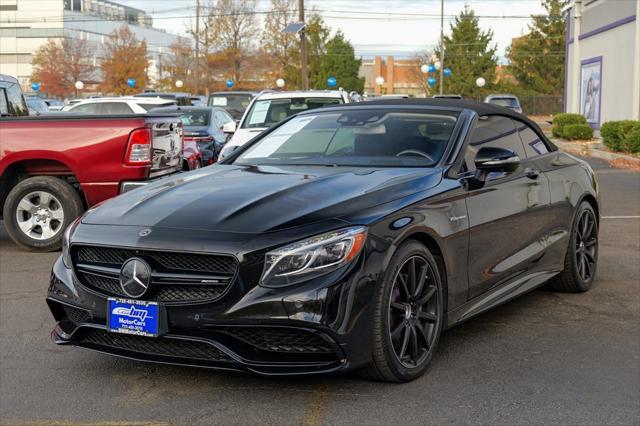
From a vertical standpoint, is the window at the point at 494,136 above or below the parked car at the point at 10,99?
below

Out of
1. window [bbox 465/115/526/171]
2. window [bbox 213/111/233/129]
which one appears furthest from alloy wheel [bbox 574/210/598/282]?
window [bbox 213/111/233/129]

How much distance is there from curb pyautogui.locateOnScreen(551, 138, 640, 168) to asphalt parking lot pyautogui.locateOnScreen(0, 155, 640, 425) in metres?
15.4

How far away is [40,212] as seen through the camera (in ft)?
30.5

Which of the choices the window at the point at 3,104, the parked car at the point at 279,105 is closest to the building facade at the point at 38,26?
the parked car at the point at 279,105

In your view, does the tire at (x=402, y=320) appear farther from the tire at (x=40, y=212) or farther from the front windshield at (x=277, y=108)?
the front windshield at (x=277, y=108)

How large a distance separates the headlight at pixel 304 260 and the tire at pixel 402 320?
0.96ft

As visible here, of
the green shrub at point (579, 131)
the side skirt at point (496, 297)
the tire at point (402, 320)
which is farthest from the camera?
the green shrub at point (579, 131)

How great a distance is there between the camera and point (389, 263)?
4.43 meters

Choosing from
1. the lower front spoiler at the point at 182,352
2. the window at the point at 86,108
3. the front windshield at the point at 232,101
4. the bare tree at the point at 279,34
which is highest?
the bare tree at the point at 279,34

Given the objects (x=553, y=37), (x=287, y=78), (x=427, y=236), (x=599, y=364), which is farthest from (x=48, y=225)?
(x=553, y=37)

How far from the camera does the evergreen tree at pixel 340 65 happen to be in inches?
2813

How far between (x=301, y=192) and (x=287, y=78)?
6404cm

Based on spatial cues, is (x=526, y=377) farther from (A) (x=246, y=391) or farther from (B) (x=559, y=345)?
(A) (x=246, y=391)

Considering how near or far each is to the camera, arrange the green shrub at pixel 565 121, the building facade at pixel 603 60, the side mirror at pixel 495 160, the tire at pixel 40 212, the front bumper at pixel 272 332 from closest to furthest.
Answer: the front bumper at pixel 272 332
the side mirror at pixel 495 160
the tire at pixel 40 212
the building facade at pixel 603 60
the green shrub at pixel 565 121
